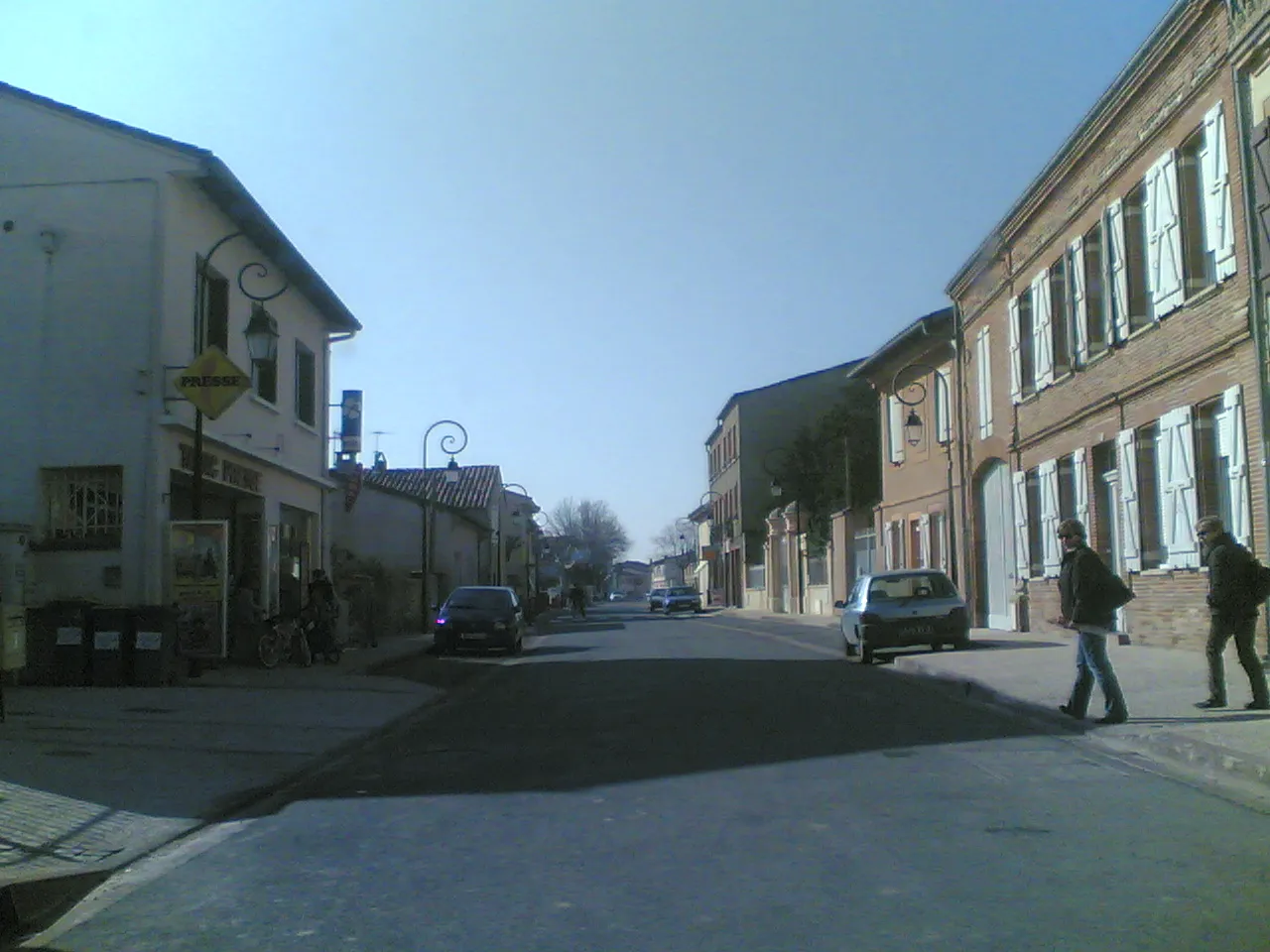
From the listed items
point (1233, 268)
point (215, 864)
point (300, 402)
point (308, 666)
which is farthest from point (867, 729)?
point (300, 402)

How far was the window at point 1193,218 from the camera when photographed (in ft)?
55.8

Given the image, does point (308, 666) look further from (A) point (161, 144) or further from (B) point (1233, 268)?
(B) point (1233, 268)

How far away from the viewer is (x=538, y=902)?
18.8ft

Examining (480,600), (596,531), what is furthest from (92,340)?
(596,531)

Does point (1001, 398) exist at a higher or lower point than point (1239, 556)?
higher

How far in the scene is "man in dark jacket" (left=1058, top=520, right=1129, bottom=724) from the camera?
35.9ft

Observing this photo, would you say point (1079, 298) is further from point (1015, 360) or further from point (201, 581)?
point (201, 581)

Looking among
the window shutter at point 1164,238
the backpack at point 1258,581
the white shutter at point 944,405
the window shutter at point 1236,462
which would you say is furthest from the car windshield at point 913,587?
the backpack at point 1258,581

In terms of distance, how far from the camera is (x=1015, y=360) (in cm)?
2605

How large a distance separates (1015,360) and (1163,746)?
56.3ft

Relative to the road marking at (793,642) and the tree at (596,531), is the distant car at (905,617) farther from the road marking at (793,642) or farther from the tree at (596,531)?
the tree at (596,531)

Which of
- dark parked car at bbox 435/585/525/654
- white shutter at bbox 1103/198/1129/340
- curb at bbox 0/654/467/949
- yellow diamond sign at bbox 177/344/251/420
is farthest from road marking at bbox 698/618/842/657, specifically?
curb at bbox 0/654/467/949

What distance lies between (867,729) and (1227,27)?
10.0 meters

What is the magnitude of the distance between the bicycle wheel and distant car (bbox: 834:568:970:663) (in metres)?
8.97
